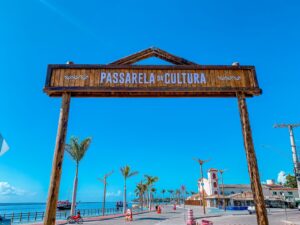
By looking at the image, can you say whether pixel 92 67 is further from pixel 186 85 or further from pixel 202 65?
pixel 202 65

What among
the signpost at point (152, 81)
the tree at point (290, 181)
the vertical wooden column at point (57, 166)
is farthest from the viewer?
the tree at point (290, 181)

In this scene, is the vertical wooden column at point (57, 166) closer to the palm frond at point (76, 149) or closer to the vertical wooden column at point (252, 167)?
the vertical wooden column at point (252, 167)

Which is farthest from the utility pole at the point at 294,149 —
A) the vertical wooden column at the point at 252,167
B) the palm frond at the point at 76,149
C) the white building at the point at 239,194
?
the vertical wooden column at the point at 252,167

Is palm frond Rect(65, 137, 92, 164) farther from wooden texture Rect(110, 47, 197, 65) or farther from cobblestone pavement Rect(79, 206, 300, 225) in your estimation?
wooden texture Rect(110, 47, 197, 65)

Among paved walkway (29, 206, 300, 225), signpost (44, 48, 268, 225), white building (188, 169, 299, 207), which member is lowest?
paved walkway (29, 206, 300, 225)

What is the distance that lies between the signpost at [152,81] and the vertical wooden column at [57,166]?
64mm

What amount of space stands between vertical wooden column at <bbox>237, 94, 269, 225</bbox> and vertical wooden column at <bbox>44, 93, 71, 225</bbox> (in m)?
5.28

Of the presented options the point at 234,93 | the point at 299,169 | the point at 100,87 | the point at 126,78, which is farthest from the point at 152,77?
the point at 299,169

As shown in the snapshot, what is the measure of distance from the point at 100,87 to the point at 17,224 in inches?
781

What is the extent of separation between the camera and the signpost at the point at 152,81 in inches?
293

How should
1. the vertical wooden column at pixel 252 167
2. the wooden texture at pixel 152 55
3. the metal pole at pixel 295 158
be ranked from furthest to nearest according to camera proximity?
the metal pole at pixel 295 158
the wooden texture at pixel 152 55
the vertical wooden column at pixel 252 167

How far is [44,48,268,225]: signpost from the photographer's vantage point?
24.4ft

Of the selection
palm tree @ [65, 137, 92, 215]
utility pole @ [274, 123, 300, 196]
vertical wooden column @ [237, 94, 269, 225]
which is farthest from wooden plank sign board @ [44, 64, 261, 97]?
utility pole @ [274, 123, 300, 196]

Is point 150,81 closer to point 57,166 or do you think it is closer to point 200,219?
point 57,166
